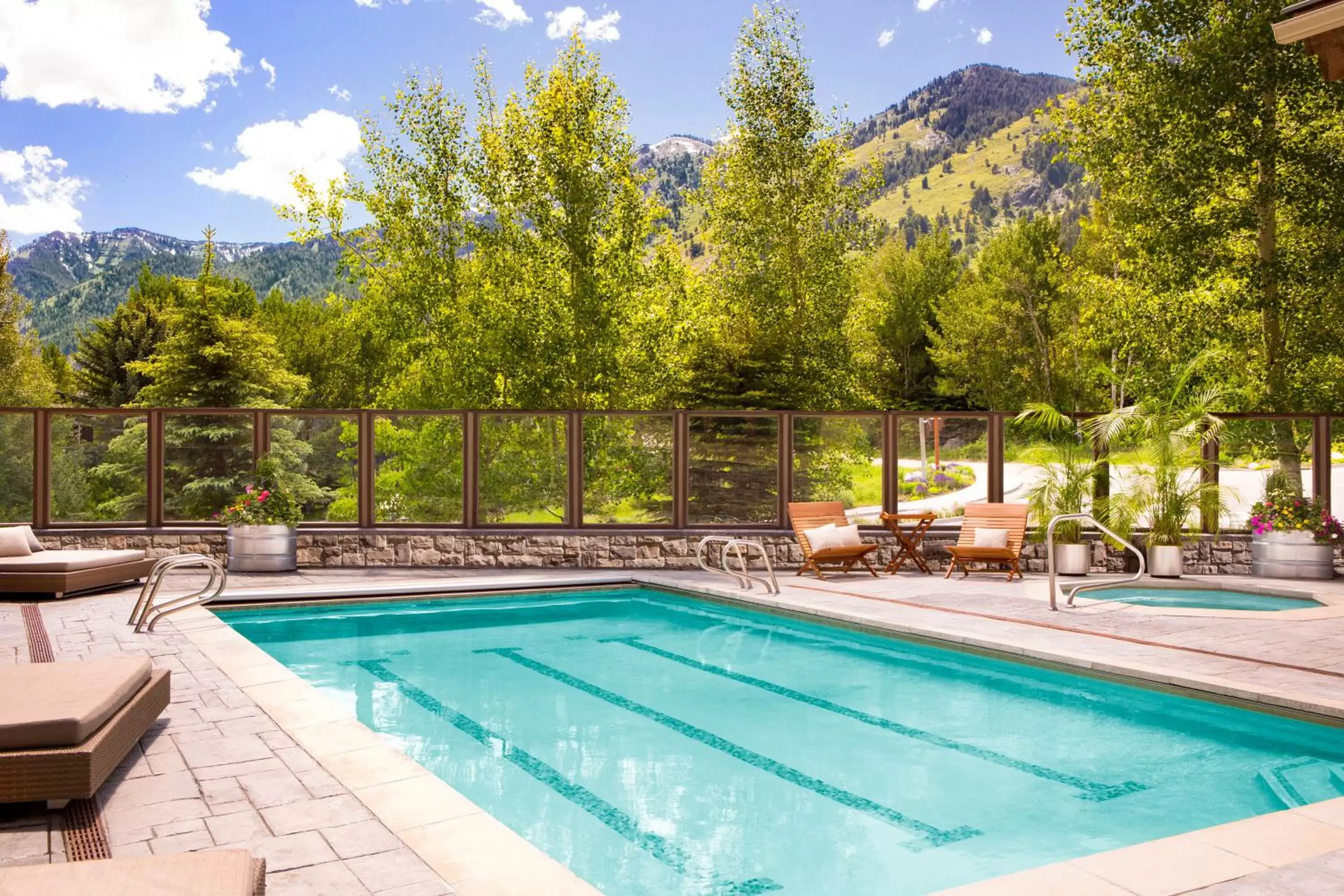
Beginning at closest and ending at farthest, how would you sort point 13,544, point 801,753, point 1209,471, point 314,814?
1. point 314,814
2. point 801,753
3. point 13,544
4. point 1209,471

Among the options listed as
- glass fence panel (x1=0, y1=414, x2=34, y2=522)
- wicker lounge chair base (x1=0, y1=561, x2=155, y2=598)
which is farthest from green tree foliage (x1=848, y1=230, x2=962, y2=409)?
wicker lounge chair base (x1=0, y1=561, x2=155, y2=598)

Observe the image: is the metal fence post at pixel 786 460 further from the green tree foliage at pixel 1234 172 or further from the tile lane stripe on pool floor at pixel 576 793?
the green tree foliage at pixel 1234 172

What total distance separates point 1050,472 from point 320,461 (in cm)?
904

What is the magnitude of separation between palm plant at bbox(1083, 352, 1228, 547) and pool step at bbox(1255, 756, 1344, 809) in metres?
6.93

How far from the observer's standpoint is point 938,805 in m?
4.71

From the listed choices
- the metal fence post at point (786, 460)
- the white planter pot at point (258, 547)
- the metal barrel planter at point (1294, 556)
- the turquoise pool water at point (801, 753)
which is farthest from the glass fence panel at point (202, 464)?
the metal barrel planter at point (1294, 556)

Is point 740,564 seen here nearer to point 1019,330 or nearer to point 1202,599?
point 1202,599

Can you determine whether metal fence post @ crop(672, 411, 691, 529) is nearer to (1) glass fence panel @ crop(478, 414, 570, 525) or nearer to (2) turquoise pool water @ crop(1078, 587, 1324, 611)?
(1) glass fence panel @ crop(478, 414, 570, 525)

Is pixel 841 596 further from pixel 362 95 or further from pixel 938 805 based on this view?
pixel 362 95

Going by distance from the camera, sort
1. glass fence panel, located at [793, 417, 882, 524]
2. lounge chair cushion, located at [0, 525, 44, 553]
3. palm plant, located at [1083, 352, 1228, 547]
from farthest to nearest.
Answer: glass fence panel, located at [793, 417, 882, 524]
palm plant, located at [1083, 352, 1228, 547]
lounge chair cushion, located at [0, 525, 44, 553]

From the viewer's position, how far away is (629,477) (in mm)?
12859

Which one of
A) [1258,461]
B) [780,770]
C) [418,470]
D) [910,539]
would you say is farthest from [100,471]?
[1258,461]

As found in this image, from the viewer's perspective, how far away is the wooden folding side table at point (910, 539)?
12.2 m

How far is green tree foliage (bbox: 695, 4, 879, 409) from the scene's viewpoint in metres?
21.1
